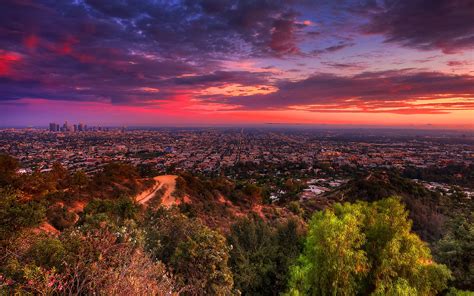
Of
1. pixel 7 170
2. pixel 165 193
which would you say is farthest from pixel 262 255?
pixel 7 170

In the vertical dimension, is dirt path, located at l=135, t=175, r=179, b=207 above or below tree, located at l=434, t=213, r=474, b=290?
below

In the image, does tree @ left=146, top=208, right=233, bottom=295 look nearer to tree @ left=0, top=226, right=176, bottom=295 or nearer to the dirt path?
tree @ left=0, top=226, right=176, bottom=295

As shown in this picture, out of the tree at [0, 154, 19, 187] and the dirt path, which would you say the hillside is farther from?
the tree at [0, 154, 19, 187]

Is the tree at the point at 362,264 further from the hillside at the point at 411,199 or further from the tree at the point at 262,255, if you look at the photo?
the hillside at the point at 411,199

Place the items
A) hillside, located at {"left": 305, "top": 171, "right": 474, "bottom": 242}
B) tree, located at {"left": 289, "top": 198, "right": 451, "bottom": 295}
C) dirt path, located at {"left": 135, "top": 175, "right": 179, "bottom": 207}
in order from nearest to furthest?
tree, located at {"left": 289, "top": 198, "right": 451, "bottom": 295} < dirt path, located at {"left": 135, "top": 175, "right": 179, "bottom": 207} < hillside, located at {"left": 305, "top": 171, "right": 474, "bottom": 242}

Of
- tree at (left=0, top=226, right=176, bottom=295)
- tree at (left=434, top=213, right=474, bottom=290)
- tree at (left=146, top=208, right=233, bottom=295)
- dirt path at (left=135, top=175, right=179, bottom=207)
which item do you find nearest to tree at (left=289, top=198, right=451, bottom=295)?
tree at (left=146, top=208, right=233, bottom=295)

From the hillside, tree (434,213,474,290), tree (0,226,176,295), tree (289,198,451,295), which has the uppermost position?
tree (0,226,176,295)

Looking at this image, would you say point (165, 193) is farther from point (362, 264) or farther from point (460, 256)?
point (460, 256)

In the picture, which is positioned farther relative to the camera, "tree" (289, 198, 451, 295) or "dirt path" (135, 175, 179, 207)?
"dirt path" (135, 175, 179, 207)

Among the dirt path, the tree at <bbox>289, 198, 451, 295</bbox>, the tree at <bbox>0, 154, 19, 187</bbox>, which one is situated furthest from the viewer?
the dirt path
